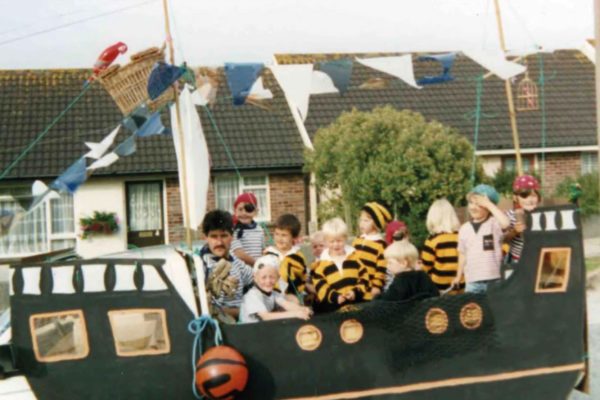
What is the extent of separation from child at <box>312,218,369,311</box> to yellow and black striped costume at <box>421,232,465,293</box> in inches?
26.4

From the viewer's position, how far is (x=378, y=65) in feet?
22.1

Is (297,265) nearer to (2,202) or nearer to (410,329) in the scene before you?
(410,329)

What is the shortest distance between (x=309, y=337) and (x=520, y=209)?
7.44 ft

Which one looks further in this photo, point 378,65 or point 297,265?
point 378,65

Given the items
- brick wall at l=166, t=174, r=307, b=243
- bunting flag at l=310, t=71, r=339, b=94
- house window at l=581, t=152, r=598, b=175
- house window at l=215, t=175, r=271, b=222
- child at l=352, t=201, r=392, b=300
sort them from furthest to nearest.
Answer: house window at l=581, t=152, r=598, b=175 → house window at l=215, t=175, r=271, b=222 → brick wall at l=166, t=174, r=307, b=243 → bunting flag at l=310, t=71, r=339, b=94 → child at l=352, t=201, r=392, b=300

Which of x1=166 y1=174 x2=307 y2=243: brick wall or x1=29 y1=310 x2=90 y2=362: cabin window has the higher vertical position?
x1=166 y1=174 x2=307 y2=243: brick wall

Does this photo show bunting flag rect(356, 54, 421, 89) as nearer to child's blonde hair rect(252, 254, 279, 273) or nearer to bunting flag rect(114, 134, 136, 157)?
bunting flag rect(114, 134, 136, 157)

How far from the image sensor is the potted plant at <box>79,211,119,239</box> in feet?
65.1

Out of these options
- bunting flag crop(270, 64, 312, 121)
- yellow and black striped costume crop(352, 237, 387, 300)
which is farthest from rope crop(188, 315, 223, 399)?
bunting flag crop(270, 64, 312, 121)

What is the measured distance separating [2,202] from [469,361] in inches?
625

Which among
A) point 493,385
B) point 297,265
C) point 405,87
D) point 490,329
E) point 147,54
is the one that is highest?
point 405,87

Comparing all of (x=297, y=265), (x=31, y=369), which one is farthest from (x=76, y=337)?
(x=297, y=265)

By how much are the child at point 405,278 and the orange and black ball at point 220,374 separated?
109 cm

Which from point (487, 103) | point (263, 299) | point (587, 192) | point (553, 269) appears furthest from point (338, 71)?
point (487, 103)
